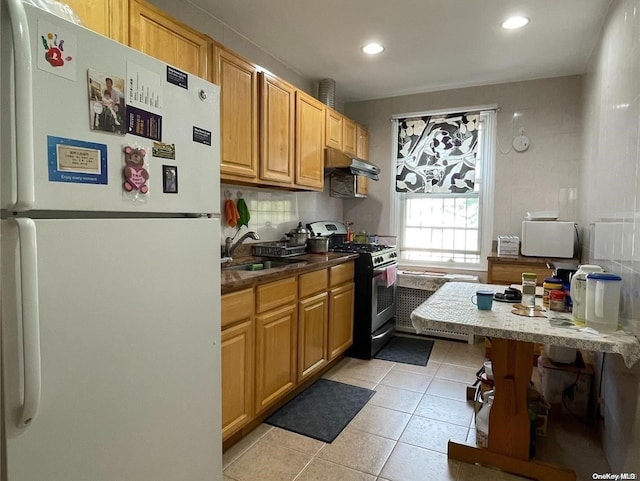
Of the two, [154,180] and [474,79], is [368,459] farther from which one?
[474,79]

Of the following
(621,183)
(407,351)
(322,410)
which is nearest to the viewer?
(621,183)

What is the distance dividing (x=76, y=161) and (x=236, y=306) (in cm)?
117

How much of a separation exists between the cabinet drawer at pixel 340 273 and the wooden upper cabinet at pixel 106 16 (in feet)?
6.47

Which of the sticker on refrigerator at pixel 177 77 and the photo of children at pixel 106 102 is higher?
the sticker on refrigerator at pixel 177 77

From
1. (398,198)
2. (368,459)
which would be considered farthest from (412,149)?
(368,459)

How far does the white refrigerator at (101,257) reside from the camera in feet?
2.80

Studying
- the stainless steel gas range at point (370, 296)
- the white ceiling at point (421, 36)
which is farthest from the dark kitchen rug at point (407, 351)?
the white ceiling at point (421, 36)

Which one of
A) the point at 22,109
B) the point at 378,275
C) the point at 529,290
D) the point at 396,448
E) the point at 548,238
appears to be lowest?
the point at 396,448

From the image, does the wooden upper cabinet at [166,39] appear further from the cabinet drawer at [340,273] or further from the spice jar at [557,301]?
the spice jar at [557,301]

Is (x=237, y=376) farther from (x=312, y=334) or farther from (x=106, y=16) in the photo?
(x=106, y=16)

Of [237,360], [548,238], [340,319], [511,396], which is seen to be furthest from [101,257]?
[548,238]

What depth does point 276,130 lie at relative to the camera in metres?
2.75

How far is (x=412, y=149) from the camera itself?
4164 mm

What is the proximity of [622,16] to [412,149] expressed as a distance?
2.26 meters
